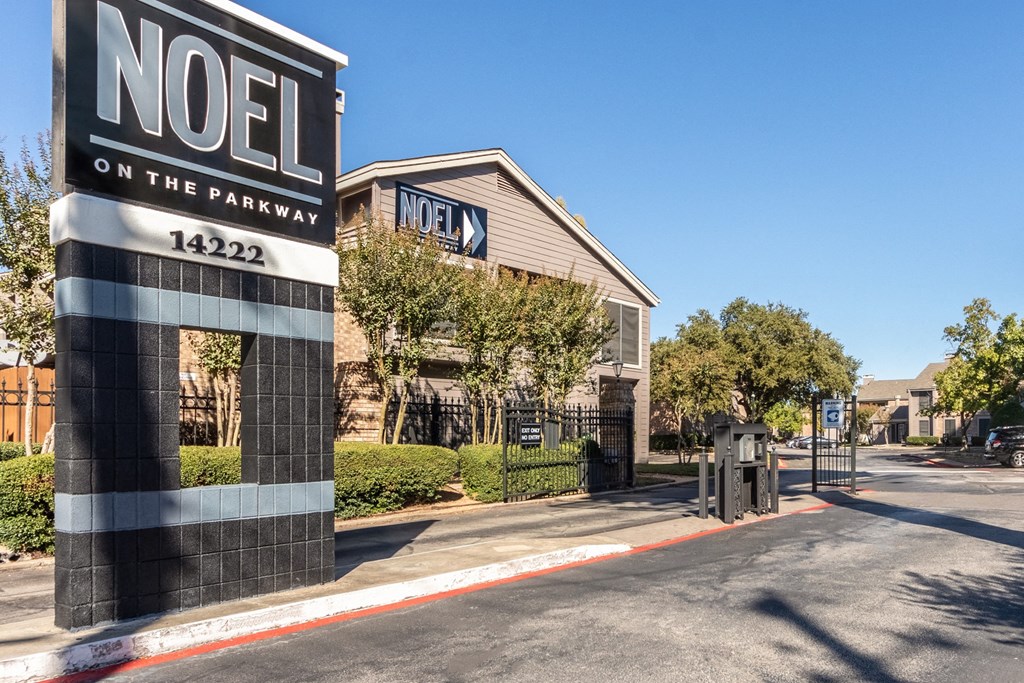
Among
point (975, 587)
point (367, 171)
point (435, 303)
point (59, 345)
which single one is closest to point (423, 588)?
point (59, 345)

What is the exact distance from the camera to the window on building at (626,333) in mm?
29922

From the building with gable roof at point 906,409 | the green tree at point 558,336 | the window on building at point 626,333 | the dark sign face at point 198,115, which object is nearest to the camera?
the dark sign face at point 198,115

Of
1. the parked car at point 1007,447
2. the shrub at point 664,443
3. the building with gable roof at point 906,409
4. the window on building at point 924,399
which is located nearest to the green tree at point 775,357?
the shrub at point 664,443

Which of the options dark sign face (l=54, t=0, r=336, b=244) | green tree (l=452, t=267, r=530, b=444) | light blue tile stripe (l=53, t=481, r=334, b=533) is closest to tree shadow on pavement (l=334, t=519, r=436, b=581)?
light blue tile stripe (l=53, t=481, r=334, b=533)

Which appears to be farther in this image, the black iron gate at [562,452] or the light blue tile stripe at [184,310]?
the black iron gate at [562,452]

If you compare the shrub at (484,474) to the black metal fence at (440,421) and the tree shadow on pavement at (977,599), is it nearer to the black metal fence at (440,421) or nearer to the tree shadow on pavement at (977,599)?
the black metal fence at (440,421)

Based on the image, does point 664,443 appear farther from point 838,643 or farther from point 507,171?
point 838,643

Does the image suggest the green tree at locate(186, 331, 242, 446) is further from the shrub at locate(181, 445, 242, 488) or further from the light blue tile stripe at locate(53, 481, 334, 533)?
the light blue tile stripe at locate(53, 481, 334, 533)

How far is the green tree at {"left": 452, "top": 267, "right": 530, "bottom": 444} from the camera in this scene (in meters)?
18.9

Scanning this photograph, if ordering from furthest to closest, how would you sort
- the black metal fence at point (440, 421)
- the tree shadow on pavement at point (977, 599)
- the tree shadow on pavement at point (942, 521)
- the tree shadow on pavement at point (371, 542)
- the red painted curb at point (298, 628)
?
the black metal fence at point (440, 421)
the tree shadow on pavement at point (942, 521)
the tree shadow on pavement at point (371, 542)
the tree shadow on pavement at point (977, 599)
the red painted curb at point (298, 628)

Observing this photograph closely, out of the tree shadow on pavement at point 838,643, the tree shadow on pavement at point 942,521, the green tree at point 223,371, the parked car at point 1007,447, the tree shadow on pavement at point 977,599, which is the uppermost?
the green tree at point 223,371

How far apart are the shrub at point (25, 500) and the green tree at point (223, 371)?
4.70 m

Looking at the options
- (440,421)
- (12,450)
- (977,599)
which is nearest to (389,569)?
(977,599)

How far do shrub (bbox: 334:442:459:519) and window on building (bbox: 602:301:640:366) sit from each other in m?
14.7
